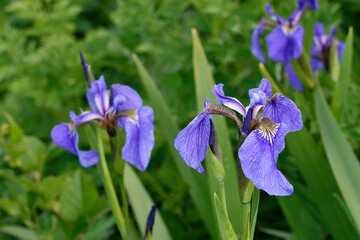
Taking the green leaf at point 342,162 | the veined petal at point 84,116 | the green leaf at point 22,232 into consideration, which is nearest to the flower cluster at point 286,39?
the green leaf at point 342,162

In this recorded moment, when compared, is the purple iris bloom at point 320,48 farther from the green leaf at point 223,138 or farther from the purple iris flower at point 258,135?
the purple iris flower at point 258,135

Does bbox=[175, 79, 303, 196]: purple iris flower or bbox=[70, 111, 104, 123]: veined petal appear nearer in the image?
bbox=[175, 79, 303, 196]: purple iris flower

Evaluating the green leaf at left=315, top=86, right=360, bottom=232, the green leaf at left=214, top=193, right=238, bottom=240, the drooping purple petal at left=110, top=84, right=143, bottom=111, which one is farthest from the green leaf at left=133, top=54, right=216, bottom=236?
the green leaf at left=214, top=193, right=238, bottom=240

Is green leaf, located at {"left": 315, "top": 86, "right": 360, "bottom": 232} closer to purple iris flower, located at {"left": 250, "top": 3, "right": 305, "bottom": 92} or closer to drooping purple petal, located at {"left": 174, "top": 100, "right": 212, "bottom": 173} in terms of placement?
purple iris flower, located at {"left": 250, "top": 3, "right": 305, "bottom": 92}

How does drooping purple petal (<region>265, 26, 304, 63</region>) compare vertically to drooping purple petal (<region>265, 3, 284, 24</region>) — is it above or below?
below

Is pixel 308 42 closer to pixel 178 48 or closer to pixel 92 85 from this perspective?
pixel 178 48

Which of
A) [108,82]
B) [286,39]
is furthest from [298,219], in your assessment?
[108,82]

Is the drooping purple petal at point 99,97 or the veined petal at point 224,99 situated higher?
the drooping purple petal at point 99,97
